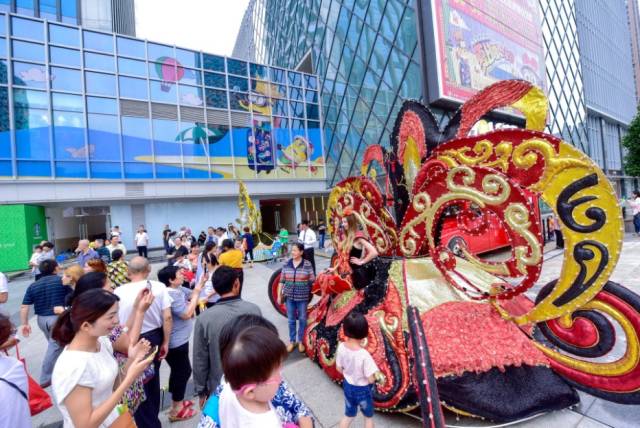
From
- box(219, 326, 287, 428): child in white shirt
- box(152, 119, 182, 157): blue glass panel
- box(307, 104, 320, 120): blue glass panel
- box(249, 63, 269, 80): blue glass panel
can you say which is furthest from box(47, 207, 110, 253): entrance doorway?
box(219, 326, 287, 428): child in white shirt

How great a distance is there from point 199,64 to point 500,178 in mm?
21558

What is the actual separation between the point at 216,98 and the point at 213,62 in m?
2.47

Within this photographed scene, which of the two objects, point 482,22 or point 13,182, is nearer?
point 13,182

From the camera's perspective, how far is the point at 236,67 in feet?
66.9

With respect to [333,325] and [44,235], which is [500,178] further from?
[44,235]

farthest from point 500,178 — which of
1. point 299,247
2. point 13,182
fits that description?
point 13,182

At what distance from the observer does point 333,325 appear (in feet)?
11.2

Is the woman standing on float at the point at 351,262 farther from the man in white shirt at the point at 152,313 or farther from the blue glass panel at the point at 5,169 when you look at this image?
the blue glass panel at the point at 5,169

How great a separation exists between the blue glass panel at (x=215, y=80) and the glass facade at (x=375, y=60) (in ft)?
24.4

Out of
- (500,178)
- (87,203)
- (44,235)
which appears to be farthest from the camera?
(87,203)

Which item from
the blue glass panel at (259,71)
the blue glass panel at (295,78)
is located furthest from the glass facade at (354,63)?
the blue glass panel at (259,71)

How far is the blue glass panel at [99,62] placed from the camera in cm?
1633

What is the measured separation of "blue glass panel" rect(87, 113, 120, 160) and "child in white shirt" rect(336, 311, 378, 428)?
19065 millimetres

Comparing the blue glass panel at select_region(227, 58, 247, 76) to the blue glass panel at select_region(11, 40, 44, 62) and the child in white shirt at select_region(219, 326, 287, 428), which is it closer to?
the blue glass panel at select_region(11, 40, 44, 62)
